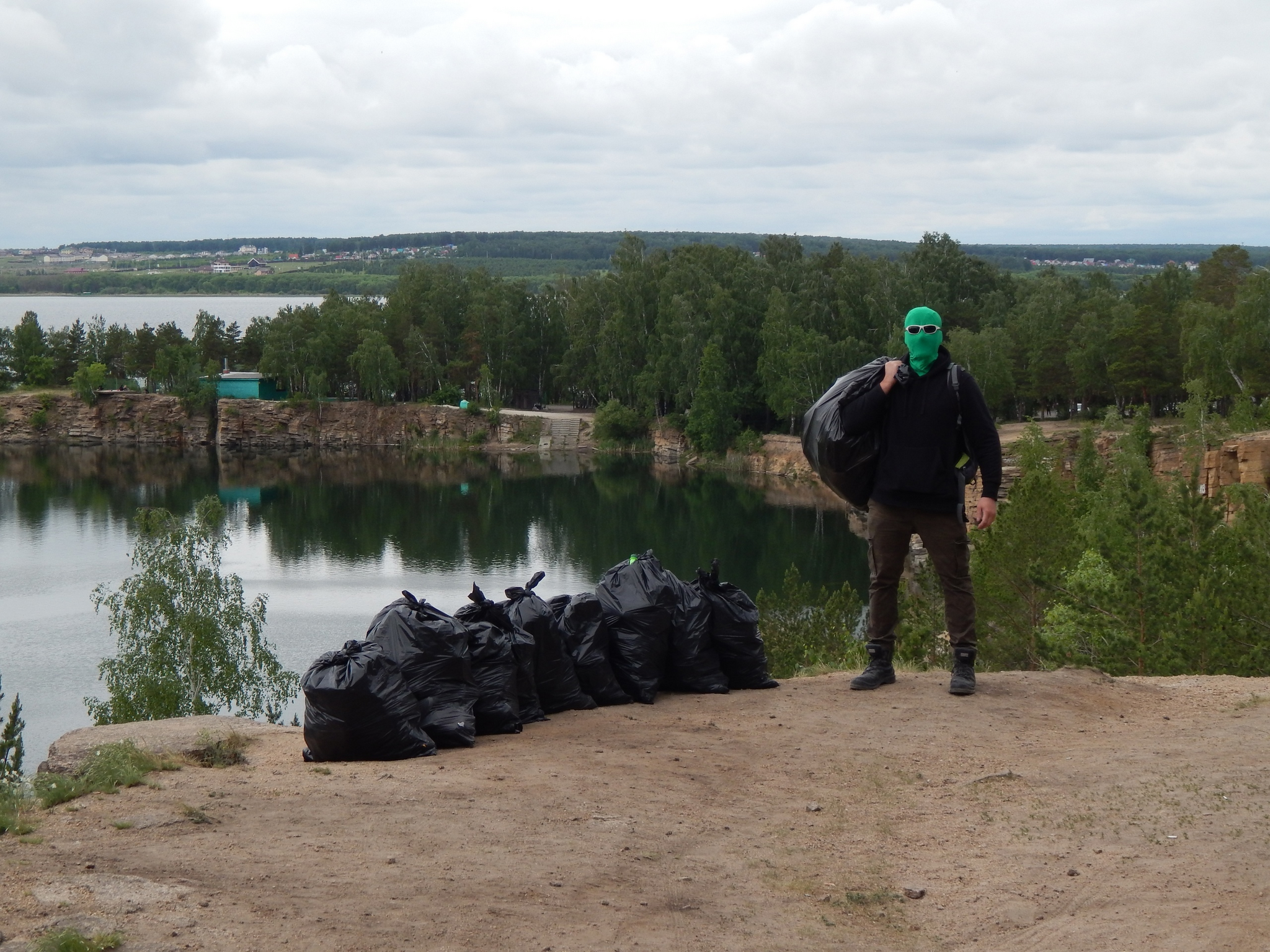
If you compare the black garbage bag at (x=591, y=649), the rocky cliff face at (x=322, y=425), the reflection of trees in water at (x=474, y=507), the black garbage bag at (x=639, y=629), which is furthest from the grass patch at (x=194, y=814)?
the rocky cliff face at (x=322, y=425)

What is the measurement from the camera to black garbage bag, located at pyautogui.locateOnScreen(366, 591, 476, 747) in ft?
21.3

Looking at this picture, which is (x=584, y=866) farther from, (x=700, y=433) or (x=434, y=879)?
(x=700, y=433)

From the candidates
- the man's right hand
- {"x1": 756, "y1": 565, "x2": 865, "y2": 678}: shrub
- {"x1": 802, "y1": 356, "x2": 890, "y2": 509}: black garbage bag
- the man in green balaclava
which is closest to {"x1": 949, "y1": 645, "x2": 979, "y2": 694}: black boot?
the man in green balaclava

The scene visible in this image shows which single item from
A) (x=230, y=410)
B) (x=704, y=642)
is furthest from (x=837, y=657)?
(x=230, y=410)

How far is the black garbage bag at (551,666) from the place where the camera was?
23.7 feet

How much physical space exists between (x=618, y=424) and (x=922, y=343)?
64873 mm

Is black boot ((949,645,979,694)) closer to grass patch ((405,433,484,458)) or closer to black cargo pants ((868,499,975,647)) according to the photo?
black cargo pants ((868,499,975,647))

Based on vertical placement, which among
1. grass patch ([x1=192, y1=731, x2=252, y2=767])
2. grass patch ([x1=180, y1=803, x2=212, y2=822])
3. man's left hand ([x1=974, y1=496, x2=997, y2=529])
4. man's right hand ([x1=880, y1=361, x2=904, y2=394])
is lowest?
grass patch ([x1=192, y1=731, x2=252, y2=767])

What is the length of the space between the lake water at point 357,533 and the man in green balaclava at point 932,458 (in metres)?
16.6

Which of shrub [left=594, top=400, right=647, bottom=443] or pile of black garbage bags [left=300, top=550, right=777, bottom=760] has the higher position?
pile of black garbage bags [left=300, top=550, right=777, bottom=760]

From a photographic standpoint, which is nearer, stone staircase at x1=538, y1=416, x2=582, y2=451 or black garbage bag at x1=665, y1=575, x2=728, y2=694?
black garbage bag at x1=665, y1=575, x2=728, y2=694

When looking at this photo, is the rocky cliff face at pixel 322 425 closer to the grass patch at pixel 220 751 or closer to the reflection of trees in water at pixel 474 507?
the reflection of trees in water at pixel 474 507

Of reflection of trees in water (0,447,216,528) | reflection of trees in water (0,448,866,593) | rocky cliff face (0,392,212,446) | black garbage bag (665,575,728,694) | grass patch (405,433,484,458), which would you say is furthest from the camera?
rocky cliff face (0,392,212,446)

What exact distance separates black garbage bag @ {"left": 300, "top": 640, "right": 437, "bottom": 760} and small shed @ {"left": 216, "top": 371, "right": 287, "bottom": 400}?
7719cm
